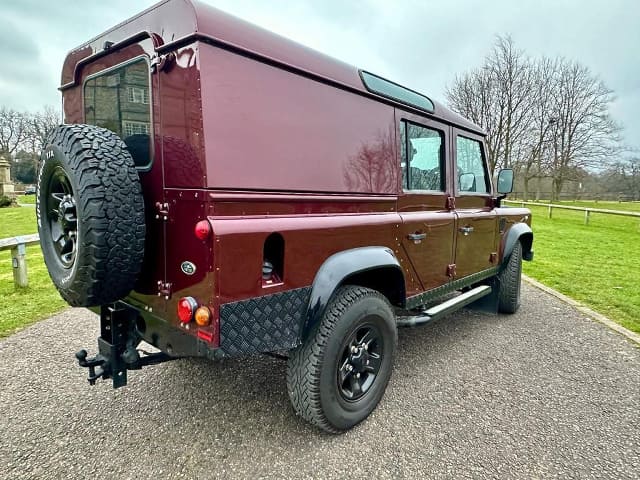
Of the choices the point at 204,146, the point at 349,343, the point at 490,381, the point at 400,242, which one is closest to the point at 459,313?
the point at 490,381

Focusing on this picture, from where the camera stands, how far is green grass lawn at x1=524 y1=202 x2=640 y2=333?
5289 millimetres

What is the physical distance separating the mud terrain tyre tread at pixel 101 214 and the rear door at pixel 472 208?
267 cm

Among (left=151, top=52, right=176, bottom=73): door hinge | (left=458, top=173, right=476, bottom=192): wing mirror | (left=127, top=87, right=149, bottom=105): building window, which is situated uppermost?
(left=151, top=52, right=176, bottom=73): door hinge

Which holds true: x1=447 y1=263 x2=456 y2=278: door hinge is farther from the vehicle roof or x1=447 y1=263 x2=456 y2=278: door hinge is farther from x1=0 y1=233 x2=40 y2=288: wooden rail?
x1=0 y1=233 x2=40 y2=288: wooden rail

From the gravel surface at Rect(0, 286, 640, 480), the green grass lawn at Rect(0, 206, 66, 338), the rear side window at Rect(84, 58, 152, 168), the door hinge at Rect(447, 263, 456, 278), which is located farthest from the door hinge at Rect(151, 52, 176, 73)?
the green grass lawn at Rect(0, 206, 66, 338)

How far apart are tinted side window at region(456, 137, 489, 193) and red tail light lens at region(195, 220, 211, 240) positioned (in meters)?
2.64

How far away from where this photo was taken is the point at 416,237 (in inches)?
116

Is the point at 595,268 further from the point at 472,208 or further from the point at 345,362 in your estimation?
the point at 345,362

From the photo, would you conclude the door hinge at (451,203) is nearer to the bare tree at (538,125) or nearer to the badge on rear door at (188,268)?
the badge on rear door at (188,268)

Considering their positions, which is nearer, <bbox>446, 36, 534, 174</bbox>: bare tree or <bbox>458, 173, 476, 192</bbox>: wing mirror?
<bbox>458, 173, 476, 192</bbox>: wing mirror

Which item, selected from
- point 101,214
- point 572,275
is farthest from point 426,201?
point 572,275

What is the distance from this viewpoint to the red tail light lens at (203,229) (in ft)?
5.64

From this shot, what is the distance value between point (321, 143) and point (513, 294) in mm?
3545

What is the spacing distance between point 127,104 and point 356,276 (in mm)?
1690
